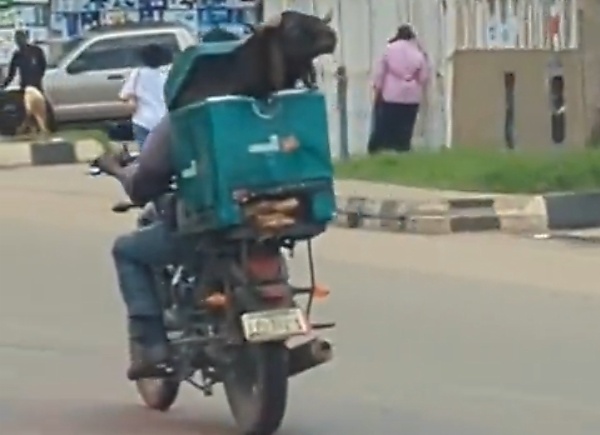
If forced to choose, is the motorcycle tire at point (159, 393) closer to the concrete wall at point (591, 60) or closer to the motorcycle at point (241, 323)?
the motorcycle at point (241, 323)

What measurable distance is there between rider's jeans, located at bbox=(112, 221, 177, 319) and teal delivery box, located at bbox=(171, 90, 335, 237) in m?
0.38

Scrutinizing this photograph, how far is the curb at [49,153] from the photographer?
2431 centimetres

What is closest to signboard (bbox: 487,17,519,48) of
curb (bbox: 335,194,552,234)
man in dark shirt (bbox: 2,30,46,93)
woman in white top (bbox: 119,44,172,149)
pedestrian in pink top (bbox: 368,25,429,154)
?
pedestrian in pink top (bbox: 368,25,429,154)

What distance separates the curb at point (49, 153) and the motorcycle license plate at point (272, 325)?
1691 cm

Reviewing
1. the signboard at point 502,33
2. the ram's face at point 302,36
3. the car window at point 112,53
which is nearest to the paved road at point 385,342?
the ram's face at point 302,36

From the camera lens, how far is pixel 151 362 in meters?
8.12

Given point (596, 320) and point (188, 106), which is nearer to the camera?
point (188, 106)

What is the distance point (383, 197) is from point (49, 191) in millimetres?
4808

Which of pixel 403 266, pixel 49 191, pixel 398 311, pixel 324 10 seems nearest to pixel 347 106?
pixel 324 10

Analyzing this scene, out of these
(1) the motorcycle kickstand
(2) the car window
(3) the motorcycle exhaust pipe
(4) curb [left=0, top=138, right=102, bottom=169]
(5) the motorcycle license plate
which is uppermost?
(5) the motorcycle license plate

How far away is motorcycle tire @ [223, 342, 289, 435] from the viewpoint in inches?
297

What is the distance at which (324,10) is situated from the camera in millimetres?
24656

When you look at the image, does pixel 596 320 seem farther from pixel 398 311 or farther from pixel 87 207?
pixel 87 207

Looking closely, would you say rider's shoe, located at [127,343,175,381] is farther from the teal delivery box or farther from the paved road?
the teal delivery box
